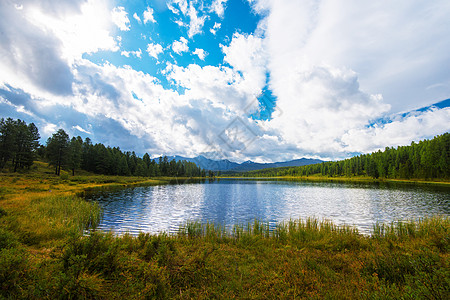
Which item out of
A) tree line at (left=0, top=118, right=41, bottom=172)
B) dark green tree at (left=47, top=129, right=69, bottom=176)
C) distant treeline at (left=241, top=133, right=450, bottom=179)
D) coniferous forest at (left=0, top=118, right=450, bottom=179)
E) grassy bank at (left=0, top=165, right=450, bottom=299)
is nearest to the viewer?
grassy bank at (left=0, top=165, right=450, bottom=299)

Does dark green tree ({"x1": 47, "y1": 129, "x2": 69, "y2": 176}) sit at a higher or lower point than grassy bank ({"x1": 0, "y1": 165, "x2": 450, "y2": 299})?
higher

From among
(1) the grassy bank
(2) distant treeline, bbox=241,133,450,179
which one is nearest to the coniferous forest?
(2) distant treeline, bbox=241,133,450,179

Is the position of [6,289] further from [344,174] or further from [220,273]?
[344,174]

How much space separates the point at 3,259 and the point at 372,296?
30.9ft

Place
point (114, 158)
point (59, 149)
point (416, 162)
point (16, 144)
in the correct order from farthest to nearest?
1. point (114, 158)
2. point (416, 162)
3. point (59, 149)
4. point (16, 144)

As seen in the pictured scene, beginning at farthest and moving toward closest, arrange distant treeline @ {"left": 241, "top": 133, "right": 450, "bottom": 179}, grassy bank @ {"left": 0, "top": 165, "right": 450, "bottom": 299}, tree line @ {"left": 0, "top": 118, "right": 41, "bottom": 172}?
distant treeline @ {"left": 241, "top": 133, "right": 450, "bottom": 179} → tree line @ {"left": 0, "top": 118, "right": 41, "bottom": 172} → grassy bank @ {"left": 0, "top": 165, "right": 450, "bottom": 299}

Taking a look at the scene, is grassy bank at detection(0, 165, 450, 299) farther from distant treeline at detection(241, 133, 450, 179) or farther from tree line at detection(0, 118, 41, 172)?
distant treeline at detection(241, 133, 450, 179)

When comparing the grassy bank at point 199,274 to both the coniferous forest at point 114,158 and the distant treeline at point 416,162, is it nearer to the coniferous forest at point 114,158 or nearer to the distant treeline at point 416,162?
the coniferous forest at point 114,158

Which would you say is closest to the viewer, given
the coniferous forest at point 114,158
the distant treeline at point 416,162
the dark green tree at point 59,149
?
the coniferous forest at point 114,158

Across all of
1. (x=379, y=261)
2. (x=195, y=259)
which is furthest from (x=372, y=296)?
(x=195, y=259)

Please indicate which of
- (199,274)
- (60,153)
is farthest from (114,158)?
(199,274)

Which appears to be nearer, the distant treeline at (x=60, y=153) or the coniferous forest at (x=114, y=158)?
the distant treeline at (x=60, y=153)

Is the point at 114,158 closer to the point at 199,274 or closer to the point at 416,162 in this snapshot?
the point at 199,274

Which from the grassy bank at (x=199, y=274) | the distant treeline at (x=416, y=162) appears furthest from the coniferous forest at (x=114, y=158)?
the grassy bank at (x=199, y=274)
